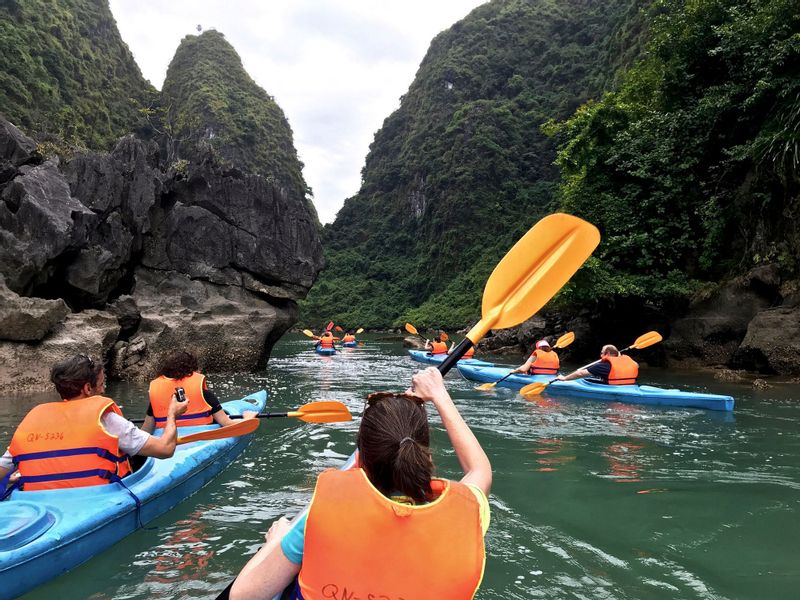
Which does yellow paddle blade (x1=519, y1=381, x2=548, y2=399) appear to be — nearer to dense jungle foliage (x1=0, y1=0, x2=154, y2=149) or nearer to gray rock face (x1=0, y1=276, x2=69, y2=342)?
gray rock face (x1=0, y1=276, x2=69, y2=342)

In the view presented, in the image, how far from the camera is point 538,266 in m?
3.15

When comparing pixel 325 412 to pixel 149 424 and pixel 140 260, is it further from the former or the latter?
pixel 140 260

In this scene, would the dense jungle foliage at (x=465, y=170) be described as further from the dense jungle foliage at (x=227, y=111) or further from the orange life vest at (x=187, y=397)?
the orange life vest at (x=187, y=397)

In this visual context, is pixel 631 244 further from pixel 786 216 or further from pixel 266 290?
pixel 266 290

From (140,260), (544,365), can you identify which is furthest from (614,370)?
(140,260)

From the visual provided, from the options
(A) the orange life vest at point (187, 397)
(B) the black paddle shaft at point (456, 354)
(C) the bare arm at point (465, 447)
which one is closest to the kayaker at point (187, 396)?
(A) the orange life vest at point (187, 397)

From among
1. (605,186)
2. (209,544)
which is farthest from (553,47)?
(209,544)

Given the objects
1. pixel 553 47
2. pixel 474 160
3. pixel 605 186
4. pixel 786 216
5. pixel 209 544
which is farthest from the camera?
pixel 553 47

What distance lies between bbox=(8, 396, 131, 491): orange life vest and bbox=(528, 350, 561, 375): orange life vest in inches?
293

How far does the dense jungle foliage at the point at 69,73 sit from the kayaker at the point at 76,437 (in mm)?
23191

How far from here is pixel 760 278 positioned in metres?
10.3

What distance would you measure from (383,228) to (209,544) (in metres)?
57.0

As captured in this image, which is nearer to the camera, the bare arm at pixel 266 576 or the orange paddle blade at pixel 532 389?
the bare arm at pixel 266 576

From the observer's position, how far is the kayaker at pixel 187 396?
4270 millimetres
